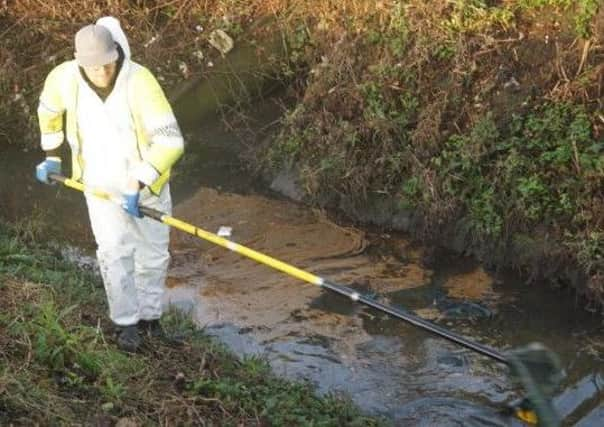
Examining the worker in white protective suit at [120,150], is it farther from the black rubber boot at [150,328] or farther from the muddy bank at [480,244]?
the muddy bank at [480,244]

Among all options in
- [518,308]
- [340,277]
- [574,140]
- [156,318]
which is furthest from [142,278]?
[574,140]

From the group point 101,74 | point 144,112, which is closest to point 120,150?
point 144,112

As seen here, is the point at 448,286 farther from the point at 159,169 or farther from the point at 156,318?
the point at 159,169

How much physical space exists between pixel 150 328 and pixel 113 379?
0.79 meters

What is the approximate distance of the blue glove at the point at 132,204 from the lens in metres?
4.49

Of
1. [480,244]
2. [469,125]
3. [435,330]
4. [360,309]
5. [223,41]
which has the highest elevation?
[223,41]

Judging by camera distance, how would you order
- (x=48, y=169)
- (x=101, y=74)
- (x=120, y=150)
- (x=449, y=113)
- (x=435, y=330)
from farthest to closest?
(x=449, y=113)
(x=48, y=169)
(x=120, y=150)
(x=101, y=74)
(x=435, y=330)

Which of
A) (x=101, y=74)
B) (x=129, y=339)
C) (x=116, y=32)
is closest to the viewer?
(x=101, y=74)

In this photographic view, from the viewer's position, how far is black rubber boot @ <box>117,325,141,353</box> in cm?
494

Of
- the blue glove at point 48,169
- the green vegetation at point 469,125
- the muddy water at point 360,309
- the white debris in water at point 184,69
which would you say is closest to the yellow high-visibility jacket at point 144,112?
the blue glove at point 48,169

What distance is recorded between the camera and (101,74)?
171 inches

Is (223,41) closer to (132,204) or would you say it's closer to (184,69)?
(184,69)

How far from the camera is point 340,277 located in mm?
7195

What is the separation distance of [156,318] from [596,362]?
10.5 ft
